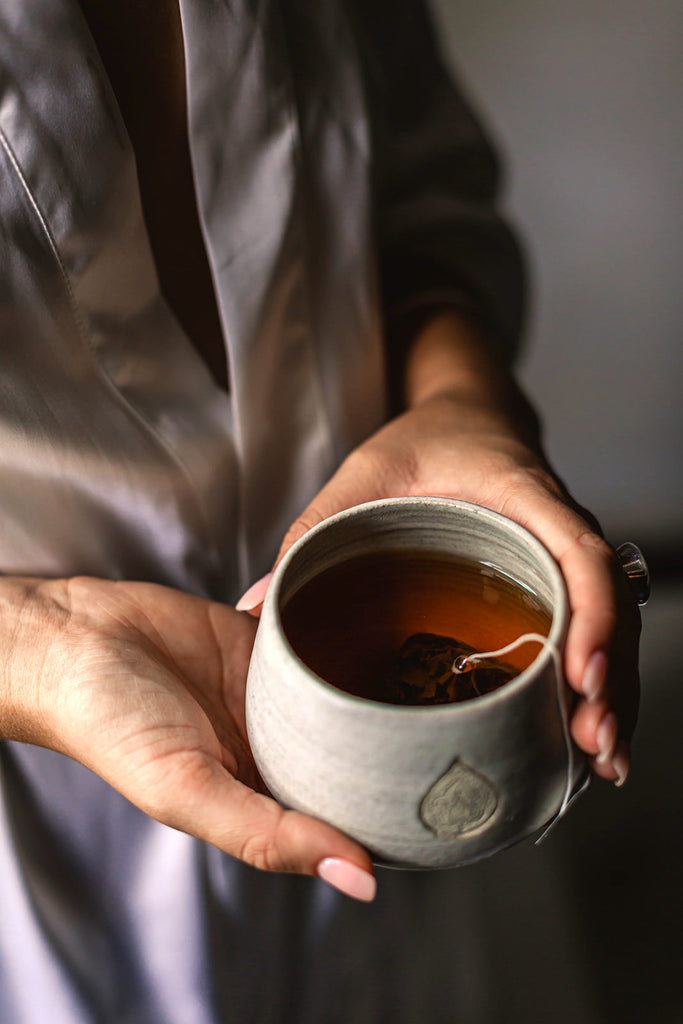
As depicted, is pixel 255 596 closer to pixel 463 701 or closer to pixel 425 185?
pixel 463 701

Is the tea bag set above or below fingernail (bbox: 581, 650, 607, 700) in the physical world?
below

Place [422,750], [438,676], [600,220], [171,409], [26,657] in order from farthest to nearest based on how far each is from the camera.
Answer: [600,220] → [171,409] → [26,657] → [438,676] → [422,750]

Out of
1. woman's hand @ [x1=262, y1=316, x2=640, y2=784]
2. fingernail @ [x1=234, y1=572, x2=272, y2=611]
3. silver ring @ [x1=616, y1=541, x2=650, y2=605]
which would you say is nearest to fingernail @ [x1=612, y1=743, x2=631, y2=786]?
woman's hand @ [x1=262, y1=316, x2=640, y2=784]

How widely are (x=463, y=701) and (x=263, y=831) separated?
0.45 ft

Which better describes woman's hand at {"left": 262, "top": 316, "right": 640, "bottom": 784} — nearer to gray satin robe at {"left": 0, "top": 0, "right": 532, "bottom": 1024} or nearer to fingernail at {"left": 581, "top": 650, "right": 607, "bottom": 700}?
fingernail at {"left": 581, "top": 650, "right": 607, "bottom": 700}

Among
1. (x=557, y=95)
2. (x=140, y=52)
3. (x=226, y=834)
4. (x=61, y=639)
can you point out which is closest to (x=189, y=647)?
(x=61, y=639)

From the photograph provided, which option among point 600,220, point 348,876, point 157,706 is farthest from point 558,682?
point 600,220

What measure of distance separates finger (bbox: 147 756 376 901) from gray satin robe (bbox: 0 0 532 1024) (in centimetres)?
23

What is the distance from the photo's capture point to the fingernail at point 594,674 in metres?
0.42

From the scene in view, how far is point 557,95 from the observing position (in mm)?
1570

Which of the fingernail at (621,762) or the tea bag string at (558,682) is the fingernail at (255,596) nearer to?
the tea bag string at (558,682)

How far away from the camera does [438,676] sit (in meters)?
0.50

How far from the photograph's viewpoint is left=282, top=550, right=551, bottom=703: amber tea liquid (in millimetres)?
509

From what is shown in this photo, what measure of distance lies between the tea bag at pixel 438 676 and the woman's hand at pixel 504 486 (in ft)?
0.23
